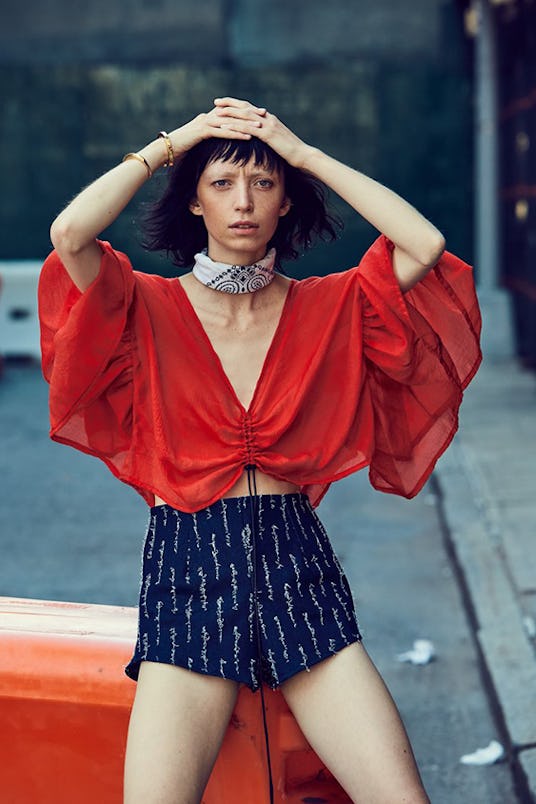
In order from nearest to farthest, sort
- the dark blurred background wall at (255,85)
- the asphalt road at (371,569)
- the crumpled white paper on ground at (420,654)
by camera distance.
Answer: the asphalt road at (371,569) → the crumpled white paper on ground at (420,654) → the dark blurred background wall at (255,85)

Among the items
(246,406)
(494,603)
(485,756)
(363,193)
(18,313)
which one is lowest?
(18,313)

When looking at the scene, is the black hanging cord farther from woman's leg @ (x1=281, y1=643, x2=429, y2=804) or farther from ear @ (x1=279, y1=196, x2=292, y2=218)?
ear @ (x1=279, y1=196, x2=292, y2=218)

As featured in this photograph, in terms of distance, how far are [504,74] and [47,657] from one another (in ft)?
41.5

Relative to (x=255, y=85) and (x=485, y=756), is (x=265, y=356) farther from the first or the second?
(x=255, y=85)

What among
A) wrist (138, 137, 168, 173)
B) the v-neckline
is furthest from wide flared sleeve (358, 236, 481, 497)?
wrist (138, 137, 168, 173)

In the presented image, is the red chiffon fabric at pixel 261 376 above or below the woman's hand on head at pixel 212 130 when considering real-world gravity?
below

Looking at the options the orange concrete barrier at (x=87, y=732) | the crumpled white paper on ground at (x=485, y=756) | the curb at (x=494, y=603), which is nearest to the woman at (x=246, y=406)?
the orange concrete barrier at (x=87, y=732)

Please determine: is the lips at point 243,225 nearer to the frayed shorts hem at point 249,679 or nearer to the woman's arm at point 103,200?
the woman's arm at point 103,200

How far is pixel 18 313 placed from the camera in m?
14.5

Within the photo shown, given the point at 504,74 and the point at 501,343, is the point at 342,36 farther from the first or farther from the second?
the point at 501,343

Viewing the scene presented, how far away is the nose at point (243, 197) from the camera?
309cm

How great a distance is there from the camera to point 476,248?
16.0 metres

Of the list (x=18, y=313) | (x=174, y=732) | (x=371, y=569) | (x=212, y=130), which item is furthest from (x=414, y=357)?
(x=18, y=313)

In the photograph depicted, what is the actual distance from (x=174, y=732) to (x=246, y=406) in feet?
2.46
